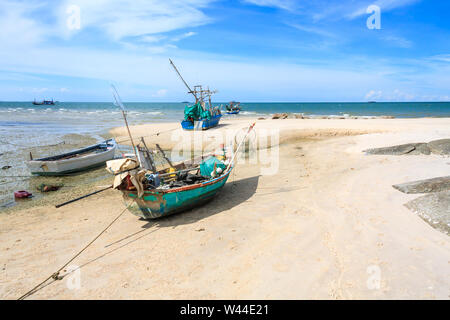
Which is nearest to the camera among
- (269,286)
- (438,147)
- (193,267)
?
(269,286)

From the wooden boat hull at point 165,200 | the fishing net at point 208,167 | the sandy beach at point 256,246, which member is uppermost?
the fishing net at point 208,167

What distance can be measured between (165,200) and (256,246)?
3175mm

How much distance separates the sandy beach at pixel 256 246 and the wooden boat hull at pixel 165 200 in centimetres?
40

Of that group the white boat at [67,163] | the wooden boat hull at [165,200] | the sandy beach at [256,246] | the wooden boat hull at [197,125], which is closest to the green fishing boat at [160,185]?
the wooden boat hull at [165,200]

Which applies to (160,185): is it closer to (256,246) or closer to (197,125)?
(256,246)

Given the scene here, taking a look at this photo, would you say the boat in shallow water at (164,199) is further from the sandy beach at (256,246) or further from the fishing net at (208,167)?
the fishing net at (208,167)

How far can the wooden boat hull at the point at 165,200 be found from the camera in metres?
7.81

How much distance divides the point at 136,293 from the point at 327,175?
367 inches

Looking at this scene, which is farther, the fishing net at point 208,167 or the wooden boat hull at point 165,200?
the fishing net at point 208,167

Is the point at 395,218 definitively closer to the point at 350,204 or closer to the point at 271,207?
the point at 350,204

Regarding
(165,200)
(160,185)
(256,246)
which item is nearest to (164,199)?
(165,200)
